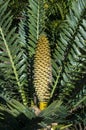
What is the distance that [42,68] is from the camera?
120 inches

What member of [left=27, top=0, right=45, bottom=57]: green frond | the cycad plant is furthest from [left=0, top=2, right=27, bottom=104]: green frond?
[left=27, top=0, right=45, bottom=57]: green frond

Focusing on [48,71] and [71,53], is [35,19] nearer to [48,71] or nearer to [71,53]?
Answer: [71,53]

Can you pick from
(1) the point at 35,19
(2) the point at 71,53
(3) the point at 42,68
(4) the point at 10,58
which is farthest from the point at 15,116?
(1) the point at 35,19

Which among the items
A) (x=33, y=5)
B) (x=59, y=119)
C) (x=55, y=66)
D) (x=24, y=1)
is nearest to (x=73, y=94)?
(x=55, y=66)

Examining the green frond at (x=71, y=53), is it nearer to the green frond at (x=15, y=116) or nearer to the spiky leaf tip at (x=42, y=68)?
the spiky leaf tip at (x=42, y=68)

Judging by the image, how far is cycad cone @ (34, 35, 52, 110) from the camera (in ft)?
9.85

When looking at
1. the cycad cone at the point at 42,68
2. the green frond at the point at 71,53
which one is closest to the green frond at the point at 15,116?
the cycad cone at the point at 42,68

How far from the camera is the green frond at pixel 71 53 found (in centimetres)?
327

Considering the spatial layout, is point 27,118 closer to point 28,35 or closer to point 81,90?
point 81,90

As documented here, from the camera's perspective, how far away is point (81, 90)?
326 centimetres

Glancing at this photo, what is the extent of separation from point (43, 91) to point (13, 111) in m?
0.50

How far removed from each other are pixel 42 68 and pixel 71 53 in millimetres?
435

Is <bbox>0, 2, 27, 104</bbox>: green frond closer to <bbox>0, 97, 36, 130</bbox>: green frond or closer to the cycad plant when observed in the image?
the cycad plant

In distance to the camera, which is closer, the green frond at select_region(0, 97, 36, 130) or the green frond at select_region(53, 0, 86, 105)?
the green frond at select_region(0, 97, 36, 130)
